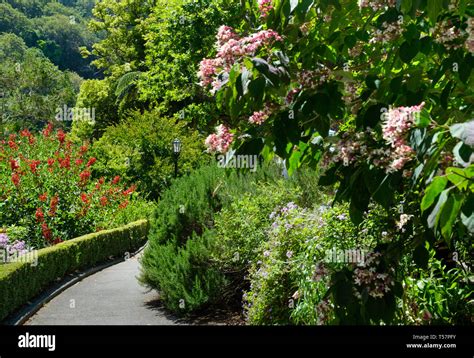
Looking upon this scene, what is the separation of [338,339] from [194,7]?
22.2 meters

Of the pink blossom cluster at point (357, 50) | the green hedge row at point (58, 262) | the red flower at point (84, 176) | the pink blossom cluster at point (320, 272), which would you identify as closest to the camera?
the pink blossom cluster at point (320, 272)

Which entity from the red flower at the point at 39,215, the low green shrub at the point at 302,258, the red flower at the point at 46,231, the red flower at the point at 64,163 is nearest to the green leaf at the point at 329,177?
the low green shrub at the point at 302,258

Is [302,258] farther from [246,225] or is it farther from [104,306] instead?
[104,306]

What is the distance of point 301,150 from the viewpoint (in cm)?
384

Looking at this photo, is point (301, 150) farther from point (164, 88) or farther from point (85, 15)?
point (85, 15)

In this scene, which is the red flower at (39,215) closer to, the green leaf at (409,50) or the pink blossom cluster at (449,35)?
the pink blossom cluster at (449,35)

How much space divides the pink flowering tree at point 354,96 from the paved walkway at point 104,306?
7844 millimetres

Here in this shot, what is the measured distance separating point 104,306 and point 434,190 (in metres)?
11.3

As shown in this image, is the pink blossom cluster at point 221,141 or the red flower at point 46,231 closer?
the pink blossom cluster at point 221,141

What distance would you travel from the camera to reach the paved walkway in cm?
1123

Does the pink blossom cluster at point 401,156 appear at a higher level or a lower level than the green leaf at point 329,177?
higher

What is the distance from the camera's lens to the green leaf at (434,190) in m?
2.24

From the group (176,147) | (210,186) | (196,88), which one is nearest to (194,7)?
(196,88)

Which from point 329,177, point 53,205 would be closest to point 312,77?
point 329,177
